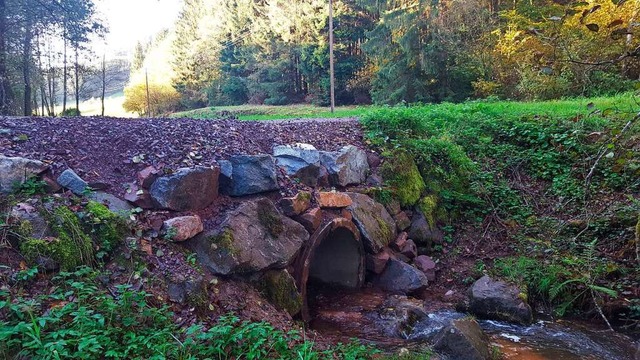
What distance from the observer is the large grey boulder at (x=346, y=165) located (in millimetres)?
7285

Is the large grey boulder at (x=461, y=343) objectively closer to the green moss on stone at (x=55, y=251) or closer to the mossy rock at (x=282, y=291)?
the mossy rock at (x=282, y=291)

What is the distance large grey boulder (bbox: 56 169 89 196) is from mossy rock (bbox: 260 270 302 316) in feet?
6.85

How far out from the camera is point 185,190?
497cm

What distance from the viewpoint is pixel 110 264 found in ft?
13.4

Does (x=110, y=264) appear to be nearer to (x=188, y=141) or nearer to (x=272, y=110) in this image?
(x=188, y=141)

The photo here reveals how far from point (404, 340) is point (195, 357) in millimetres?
3052

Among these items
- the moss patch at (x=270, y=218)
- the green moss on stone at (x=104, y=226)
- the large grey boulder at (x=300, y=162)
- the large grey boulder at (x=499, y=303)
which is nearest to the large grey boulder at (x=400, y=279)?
the large grey boulder at (x=499, y=303)

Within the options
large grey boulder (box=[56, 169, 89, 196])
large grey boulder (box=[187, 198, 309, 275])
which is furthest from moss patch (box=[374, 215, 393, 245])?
large grey boulder (box=[56, 169, 89, 196])

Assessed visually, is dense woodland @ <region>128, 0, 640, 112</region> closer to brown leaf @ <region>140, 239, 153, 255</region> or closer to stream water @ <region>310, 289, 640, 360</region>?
stream water @ <region>310, 289, 640, 360</region>

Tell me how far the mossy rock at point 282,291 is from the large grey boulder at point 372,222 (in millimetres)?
1874

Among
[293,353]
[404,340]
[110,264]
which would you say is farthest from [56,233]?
[404,340]

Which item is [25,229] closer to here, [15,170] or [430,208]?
[15,170]

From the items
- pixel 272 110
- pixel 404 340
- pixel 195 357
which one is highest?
pixel 272 110

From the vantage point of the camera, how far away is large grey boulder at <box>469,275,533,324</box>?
20.4 feet
